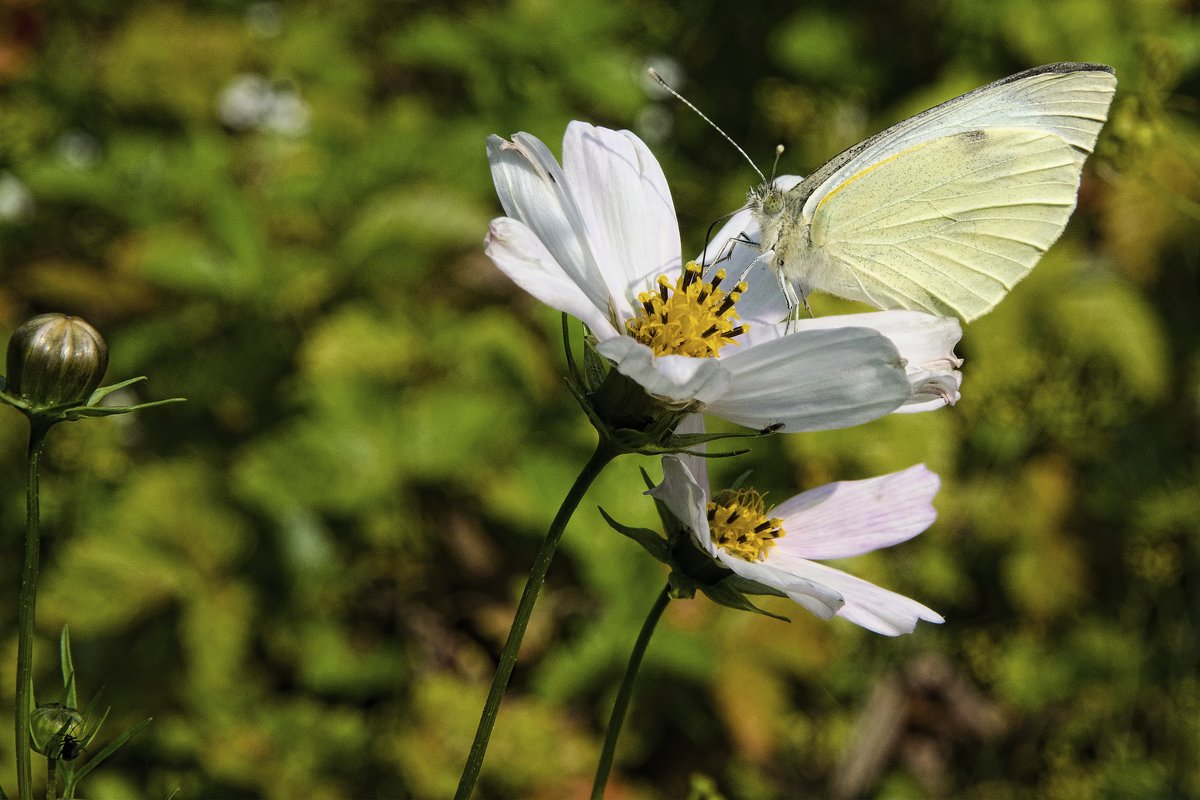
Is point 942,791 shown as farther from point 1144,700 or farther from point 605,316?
point 605,316

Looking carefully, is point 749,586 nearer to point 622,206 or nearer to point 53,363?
point 622,206

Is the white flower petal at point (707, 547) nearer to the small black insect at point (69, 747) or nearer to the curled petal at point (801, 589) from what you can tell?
the curled petal at point (801, 589)

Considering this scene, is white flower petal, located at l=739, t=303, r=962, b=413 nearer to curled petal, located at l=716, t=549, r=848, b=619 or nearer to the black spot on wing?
curled petal, located at l=716, t=549, r=848, b=619

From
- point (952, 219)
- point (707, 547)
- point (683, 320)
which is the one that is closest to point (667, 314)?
point (683, 320)

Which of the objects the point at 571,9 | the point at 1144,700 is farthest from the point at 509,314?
the point at 1144,700

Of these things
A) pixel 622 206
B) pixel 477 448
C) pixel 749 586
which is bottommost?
pixel 477 448

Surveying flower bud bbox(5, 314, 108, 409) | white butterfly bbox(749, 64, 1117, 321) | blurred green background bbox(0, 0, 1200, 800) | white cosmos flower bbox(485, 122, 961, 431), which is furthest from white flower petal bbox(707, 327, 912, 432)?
blurred green background bbox(0, 0, 1200, 800)

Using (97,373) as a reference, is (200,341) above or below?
below
